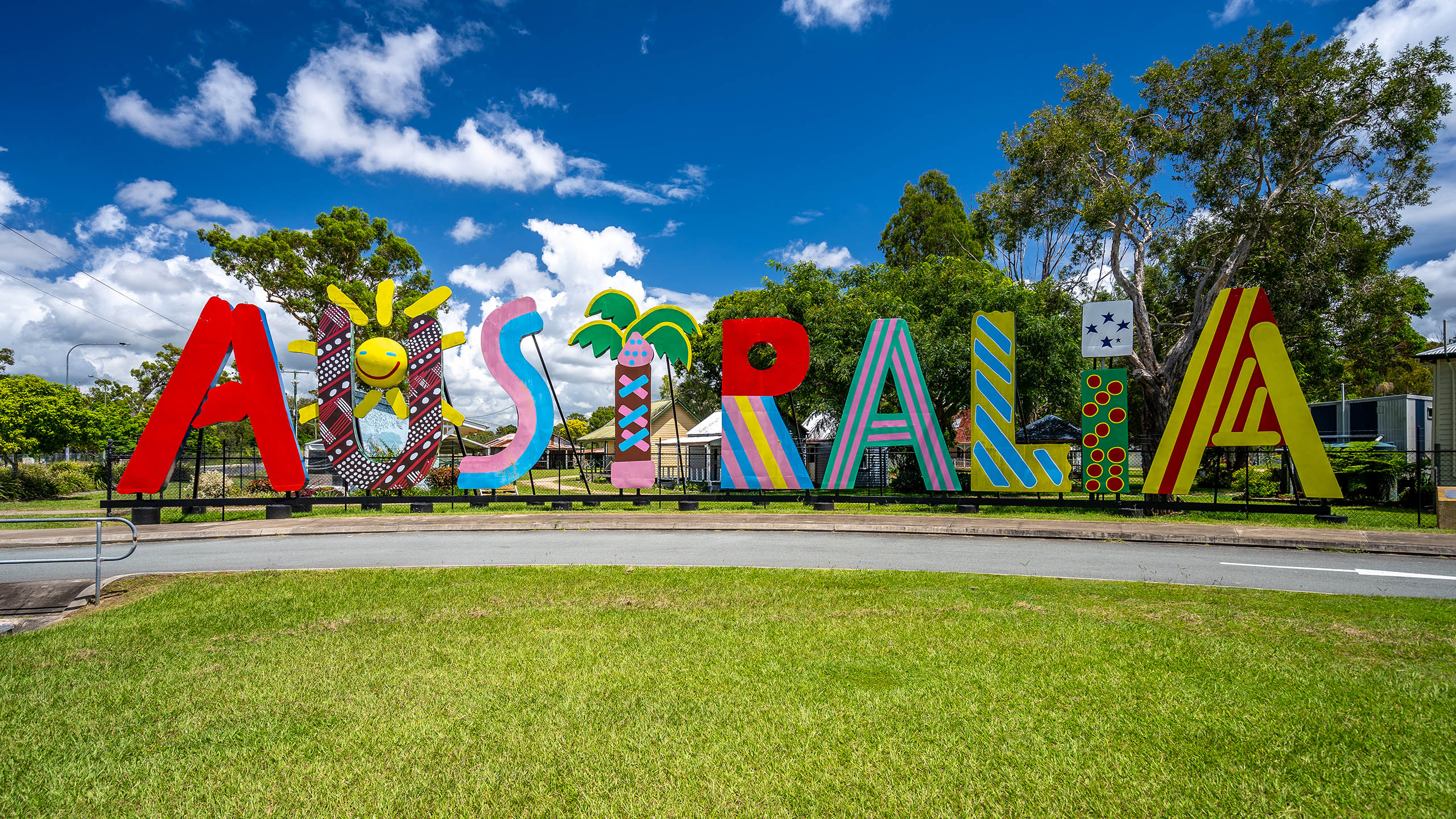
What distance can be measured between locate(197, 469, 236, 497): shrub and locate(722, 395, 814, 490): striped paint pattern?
17.6 m

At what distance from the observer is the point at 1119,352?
57.4 feet

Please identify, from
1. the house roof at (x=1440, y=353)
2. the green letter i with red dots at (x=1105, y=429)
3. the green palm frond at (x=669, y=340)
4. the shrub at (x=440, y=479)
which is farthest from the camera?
the shrub at (x=440, y=479)

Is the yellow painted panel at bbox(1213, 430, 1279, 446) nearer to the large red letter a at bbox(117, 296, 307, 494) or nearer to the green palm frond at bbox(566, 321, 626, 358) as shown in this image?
the green palm frond at bbox(566, 321, 626, 358)

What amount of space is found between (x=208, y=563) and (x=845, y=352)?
19194 millimetres

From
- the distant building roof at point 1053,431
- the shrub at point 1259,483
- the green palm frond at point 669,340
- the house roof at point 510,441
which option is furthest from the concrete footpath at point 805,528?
the distant building roof at point 1053,431

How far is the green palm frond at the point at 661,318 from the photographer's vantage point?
17.7 meters

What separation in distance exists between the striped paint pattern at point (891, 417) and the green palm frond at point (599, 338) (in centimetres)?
604

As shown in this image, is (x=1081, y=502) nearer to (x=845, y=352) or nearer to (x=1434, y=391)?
(x=845, y=352)

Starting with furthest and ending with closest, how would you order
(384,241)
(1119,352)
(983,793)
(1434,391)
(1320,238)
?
(384,241)
(1320,238)
(1434,391)
(1119,352)
(983,793)

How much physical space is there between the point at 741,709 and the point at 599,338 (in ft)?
46.3

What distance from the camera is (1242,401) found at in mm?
15648

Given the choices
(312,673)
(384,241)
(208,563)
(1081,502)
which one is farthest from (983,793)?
(384,241)

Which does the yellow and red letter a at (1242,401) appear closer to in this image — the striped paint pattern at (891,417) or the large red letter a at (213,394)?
the striped paint pattern at (891,417)

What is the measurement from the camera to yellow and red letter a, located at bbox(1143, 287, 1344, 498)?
597 inches
